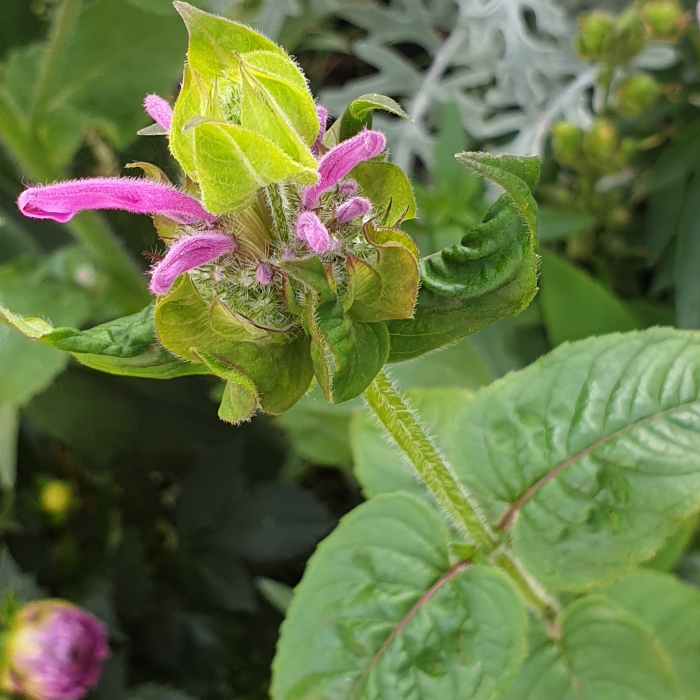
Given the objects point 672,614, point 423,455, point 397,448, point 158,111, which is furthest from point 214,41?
point 672,614

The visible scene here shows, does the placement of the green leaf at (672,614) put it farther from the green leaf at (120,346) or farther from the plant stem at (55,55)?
the plant stem at (55,55)

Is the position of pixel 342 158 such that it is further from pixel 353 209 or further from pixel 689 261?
pixel 689 261

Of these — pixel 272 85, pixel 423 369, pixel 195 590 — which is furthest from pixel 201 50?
pixel 195 590

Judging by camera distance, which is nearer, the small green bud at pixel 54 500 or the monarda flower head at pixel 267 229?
the monarda flower head at pixel 267 229

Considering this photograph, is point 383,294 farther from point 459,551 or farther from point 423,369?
point 423,369

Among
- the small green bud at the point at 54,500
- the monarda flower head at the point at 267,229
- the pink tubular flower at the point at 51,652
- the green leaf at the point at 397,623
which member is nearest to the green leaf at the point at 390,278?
the monarda flower head at the point at 267,229

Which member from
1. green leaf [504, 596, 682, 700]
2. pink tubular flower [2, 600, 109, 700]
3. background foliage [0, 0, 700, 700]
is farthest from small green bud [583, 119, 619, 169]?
pink tubular flower [2, 600, 109, 700]

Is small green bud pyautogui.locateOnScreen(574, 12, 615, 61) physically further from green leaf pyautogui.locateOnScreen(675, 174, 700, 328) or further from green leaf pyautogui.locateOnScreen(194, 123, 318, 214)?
green leaf pyautogui.locateOnScreen(194, 123, 318, 214)
